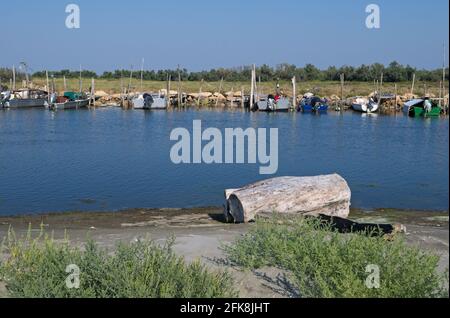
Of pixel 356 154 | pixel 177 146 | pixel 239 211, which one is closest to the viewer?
pixel 239 211

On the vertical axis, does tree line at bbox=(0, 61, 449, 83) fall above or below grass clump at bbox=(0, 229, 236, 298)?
above

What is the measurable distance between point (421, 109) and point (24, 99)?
41896 mm

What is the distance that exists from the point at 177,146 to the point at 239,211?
2113 cm

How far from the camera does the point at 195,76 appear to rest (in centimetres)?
10638

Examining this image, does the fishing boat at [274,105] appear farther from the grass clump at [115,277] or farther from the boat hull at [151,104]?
the grass clump at [115,277]

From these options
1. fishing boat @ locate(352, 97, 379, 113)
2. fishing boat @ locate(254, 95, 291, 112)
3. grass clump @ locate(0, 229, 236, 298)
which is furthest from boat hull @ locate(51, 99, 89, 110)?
grass clump @ locate(0, 229, 236, 298)

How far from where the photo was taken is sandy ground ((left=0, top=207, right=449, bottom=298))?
7.32 meters

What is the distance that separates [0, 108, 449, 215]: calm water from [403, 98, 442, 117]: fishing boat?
18.7 feet

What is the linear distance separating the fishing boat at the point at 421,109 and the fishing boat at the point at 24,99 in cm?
3885

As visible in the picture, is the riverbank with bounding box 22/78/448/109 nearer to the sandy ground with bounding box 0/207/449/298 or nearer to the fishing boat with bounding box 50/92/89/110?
the fishing boat with bounding box 50/92/89/110

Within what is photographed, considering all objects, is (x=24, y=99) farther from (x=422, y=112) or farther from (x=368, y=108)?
(x=422, y=112)

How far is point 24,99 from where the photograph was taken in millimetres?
63281
